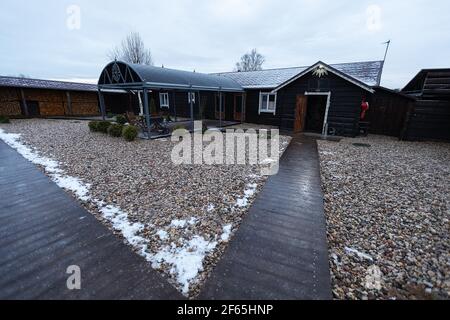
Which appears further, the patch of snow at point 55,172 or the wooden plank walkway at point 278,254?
the patch of snow at point 55,172

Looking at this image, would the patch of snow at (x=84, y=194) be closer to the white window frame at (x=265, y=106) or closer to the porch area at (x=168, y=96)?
the porch area at (x=168, y=96)

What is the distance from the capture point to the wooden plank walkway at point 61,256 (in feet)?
6.39

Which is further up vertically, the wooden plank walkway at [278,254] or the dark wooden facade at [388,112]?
the dark wooden facade at [388,112]

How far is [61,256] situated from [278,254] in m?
2.59

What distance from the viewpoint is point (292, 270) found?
7.40ft

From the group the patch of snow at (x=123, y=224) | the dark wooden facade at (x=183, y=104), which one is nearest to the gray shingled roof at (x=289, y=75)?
the dark wooden facade at (x=183, y=104)

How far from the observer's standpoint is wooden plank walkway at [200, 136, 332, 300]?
201 centimetres

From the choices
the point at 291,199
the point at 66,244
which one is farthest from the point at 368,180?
the point at 66,244

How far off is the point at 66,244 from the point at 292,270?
280cm

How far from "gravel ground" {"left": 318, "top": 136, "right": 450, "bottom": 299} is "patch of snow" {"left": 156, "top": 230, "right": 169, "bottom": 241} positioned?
2.05 meters

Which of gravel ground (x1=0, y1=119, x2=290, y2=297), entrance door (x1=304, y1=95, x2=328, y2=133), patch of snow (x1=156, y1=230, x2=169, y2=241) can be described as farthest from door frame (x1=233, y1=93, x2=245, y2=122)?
patch of snow (x1=156, y1=230, x2=169, y2=241)

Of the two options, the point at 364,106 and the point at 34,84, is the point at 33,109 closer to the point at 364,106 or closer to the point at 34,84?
the point at 34,84

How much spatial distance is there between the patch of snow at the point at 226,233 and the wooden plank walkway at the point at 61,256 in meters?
0.94

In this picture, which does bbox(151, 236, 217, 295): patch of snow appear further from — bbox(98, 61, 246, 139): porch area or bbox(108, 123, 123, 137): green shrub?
bbox(108, 123, 123, 137): green shrub
